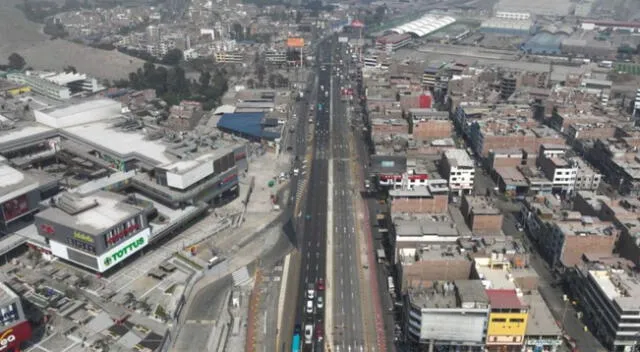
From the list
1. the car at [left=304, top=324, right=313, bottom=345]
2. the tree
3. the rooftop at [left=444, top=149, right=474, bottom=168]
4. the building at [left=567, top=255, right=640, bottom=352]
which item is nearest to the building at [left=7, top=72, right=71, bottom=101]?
the tree

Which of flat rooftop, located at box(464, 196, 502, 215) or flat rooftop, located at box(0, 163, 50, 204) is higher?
flat rooftop, located at box(0, 163, 50, 204)

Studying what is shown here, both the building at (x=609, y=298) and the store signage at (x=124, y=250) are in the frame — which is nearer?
the building at (x=609, y=298)

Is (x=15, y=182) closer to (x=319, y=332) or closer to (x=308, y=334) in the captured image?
(x=308, y=334)

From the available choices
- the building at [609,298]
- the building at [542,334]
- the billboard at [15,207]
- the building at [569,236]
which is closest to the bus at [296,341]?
the building at [542,334]

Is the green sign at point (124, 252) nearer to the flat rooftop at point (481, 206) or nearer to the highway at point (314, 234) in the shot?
the highway at point (314, 234)

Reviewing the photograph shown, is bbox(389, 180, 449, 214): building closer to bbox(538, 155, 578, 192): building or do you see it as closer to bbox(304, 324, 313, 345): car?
bbox(304, 324, 313, 345): car

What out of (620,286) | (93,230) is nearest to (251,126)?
(93,230)
